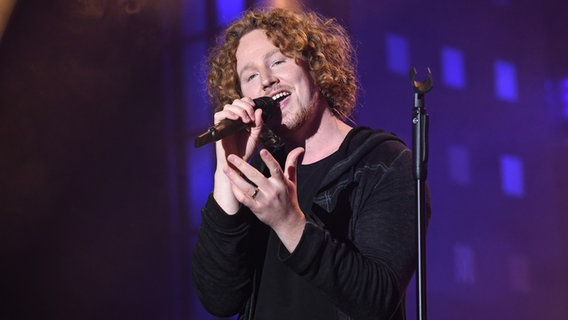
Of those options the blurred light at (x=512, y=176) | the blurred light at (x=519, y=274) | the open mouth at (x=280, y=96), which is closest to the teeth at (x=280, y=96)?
the open mouth at (x=280, y=96)

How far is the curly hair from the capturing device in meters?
1.74

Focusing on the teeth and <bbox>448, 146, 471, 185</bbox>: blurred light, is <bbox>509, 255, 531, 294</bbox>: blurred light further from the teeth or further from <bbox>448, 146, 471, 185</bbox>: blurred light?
the teeth

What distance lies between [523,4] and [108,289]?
2.26m

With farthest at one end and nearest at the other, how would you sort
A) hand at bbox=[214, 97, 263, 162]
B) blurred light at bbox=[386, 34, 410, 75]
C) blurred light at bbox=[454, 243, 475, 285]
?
blurred light at bbox=[386, 34, 410, 75]
blurred light at bbox=[454, 243, 475, 285]
hand at bbox=[214, 97, 263, 162]

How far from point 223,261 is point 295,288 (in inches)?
7.2

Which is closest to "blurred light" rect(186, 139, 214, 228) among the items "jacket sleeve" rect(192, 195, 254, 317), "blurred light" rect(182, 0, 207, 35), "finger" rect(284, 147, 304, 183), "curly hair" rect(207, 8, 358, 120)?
"blurred light" rect(182, 0, 207, 35)

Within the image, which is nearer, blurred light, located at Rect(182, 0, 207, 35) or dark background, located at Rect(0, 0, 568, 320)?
dark background, located at Rect(0, 0, 568, 320)

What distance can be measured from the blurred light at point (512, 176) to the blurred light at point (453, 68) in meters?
0.38

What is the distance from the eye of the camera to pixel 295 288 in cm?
138

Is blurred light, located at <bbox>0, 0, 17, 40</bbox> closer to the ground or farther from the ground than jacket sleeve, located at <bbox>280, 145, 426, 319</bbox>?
farther from the ground

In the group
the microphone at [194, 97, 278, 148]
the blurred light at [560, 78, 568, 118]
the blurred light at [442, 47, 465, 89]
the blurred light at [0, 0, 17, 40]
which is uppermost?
the blurred light at [0, 0, 17, 40]

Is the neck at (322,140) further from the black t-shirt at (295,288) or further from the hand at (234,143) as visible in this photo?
the hand at (234,143)

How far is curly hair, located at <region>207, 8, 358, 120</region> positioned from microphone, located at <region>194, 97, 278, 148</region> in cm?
31

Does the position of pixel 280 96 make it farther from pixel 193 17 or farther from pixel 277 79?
pixel 193 17
